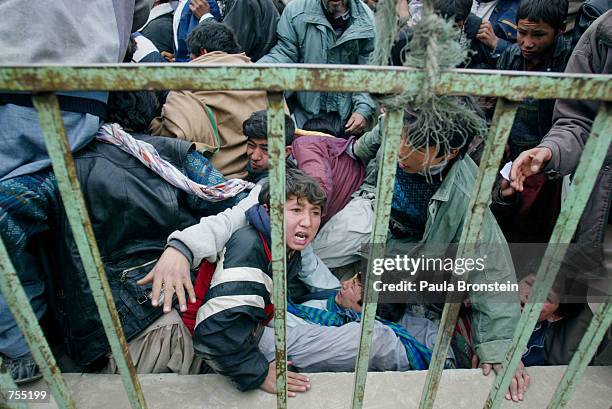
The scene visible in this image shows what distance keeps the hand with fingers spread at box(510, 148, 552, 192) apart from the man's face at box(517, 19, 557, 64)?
4.62ft

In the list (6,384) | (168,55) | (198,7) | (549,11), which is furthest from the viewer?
(168,55)

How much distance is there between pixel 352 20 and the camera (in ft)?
10.7

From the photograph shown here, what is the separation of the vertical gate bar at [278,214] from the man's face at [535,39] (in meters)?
2.36

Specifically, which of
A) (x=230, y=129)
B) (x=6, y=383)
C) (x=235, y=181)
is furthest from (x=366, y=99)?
(x=6, y=383)

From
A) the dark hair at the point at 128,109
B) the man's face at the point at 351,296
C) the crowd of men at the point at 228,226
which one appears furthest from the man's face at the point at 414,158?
the dark hair at the point at 128,109

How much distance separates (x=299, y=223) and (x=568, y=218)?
1.03 metres

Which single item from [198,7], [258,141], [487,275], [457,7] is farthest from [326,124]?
[487,275]

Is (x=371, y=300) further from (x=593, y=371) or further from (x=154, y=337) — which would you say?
(x=593, y=371)

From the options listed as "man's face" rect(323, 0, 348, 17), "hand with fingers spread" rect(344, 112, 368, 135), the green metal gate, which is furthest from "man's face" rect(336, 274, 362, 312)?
Result: "man's face" rect(323, 0, 348, 17)

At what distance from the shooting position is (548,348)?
80.2 inches

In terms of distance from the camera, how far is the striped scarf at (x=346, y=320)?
186cm

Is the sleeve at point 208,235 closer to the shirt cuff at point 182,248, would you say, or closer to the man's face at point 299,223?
the shirt cuff at point 182,248

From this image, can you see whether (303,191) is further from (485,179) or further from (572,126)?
(572,126)

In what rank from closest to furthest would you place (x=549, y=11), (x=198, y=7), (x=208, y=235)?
1. (x=208, y=235)
2. (x=549, y=11)
3. (x=198, y=7)
